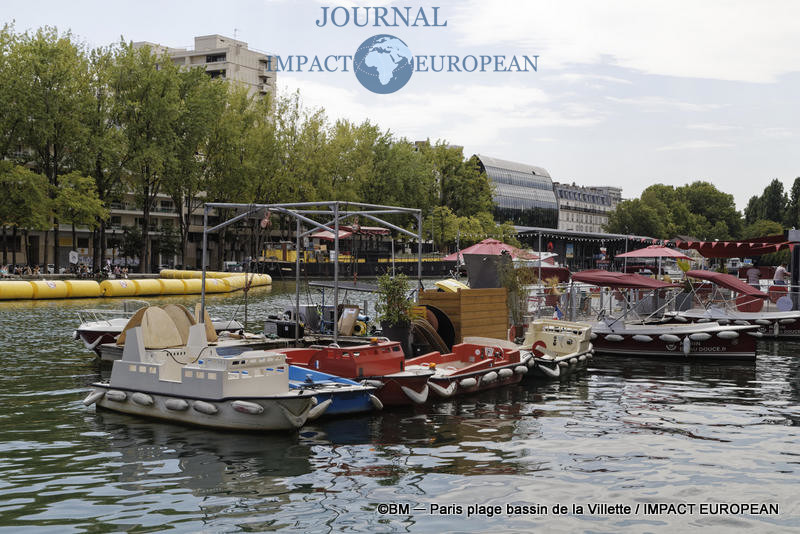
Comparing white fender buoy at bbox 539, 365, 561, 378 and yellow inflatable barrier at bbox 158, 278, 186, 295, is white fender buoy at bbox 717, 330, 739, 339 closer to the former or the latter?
white fender buoy at bbox 539, 365, 561, 378

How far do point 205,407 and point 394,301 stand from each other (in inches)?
296

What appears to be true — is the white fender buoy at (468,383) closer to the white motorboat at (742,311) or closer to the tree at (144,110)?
the white motorboat at (742,311)

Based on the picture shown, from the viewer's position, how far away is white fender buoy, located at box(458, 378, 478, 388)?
19594mm

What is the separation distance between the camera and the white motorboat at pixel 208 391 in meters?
15.3

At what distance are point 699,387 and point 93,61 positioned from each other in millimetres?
62759

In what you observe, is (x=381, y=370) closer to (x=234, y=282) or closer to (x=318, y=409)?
(x=318, y=409)

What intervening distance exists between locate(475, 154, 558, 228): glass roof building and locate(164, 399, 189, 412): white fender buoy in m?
153

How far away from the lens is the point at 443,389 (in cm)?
1889

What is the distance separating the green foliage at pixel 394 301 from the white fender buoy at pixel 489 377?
2916mm

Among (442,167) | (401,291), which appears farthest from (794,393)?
(442,167)

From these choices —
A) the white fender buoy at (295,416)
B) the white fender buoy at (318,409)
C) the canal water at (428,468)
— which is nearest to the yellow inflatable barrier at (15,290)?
the canal water at (428,468)

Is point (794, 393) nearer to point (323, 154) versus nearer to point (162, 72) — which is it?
point (162, 72)

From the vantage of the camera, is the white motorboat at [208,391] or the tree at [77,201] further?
the tree at [77,201]

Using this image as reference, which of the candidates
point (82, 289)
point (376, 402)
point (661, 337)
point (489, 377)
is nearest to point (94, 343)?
point (376, 402)
